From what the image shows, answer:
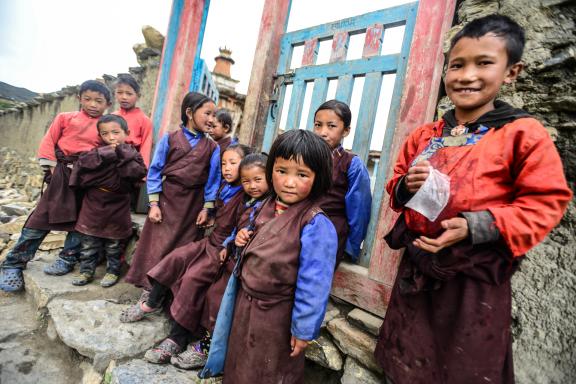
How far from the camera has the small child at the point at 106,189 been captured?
2402mm

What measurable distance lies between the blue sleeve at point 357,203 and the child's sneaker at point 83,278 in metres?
2.23

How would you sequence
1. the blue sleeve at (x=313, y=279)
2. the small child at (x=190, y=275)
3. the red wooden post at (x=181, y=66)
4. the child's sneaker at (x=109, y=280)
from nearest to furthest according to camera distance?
1. the blue sleeve at (x=313, y=279)
2. the small child at (x=190, y=275)
3. the child's sneaker at (x=109, y=280)
4. the red wooden post at (x=181, y=66)

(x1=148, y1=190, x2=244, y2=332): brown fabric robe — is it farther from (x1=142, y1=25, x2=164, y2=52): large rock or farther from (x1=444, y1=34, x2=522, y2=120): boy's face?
(x1=142, y1=25, x2=164, y2=52): large rock

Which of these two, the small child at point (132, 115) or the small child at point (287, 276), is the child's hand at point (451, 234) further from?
the small child at point (132, 115)

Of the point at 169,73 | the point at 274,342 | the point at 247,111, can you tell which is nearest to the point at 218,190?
the point at 247,111

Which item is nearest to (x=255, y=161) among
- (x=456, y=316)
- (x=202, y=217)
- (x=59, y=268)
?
(x=202, y=217)

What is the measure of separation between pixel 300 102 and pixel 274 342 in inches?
82.7

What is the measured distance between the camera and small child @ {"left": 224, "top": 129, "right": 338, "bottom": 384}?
1.28m

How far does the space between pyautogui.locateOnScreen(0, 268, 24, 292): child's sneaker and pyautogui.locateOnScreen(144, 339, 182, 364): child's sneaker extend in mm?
1563

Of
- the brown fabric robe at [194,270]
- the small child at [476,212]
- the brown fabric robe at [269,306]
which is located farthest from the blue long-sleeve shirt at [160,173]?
the small child at [476,212]

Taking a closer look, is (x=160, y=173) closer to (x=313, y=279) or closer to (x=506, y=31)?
(x=313, y=279)

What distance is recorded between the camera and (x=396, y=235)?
49.4 inches

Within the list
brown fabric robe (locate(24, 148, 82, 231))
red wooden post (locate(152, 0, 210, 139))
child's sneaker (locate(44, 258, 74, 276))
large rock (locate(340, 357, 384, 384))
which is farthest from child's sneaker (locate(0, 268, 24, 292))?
large rock (locate(340, 357, 384, 384))

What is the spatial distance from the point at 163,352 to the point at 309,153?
1465 mm
